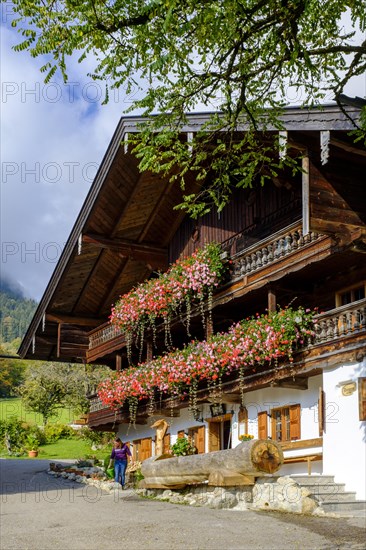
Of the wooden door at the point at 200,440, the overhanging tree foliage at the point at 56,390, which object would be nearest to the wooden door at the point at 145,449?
the wooden door at the point at 200,440

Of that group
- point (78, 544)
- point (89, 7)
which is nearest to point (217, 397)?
point (78, 544)

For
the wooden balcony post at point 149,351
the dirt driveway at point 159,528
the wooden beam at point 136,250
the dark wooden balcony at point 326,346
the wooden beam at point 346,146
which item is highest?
the wooden beam at point 136,250

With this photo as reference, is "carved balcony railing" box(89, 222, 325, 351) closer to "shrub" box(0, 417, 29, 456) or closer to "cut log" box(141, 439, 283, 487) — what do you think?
"cut log" box(141, 439, 283, 487)

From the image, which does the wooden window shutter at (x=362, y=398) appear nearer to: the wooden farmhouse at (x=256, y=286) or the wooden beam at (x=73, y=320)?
the wooden farmhouse at (x=256, y=286)

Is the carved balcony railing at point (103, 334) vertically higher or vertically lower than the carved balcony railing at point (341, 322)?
higher

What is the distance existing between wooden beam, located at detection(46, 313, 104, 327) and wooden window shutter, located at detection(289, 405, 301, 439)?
1355cm

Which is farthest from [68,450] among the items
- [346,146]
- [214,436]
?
[346,146]

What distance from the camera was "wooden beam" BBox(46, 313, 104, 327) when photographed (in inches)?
1191

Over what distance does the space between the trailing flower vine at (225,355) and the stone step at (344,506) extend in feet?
13.8

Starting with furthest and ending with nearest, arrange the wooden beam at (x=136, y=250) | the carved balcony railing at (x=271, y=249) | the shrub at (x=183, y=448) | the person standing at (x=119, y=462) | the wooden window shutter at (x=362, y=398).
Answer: the wooden beam at (x=136, y=250), the shrub at (x=183, y=448), the person standing at (x=119, y=462), the carved balcony railing at (x=271, y=249), the wooden window shutter at (x=362, y=398)

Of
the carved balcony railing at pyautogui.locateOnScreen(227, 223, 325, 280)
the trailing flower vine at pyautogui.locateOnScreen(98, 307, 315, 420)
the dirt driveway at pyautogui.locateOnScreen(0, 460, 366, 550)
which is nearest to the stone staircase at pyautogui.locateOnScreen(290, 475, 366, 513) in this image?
the dirt driveway at pyautogui.locateOnScreen(0, 460, 366, 550)

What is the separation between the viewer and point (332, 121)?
14703mm

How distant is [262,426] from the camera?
20125mm

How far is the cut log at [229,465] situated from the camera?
1380cm
